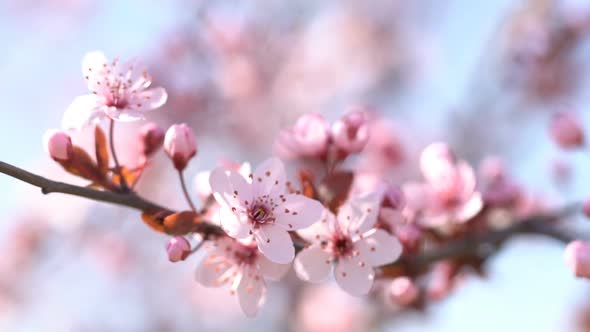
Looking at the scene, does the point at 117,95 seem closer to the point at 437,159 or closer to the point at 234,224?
the point at 234,224

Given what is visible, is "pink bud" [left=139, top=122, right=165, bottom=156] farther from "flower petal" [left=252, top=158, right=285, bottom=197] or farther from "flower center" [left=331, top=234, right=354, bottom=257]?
"flower center" [left=331, top=234, right=354, bottom=257]

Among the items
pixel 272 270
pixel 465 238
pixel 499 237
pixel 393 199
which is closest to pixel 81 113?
pixel 272 270

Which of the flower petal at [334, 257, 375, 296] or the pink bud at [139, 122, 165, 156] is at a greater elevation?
the pink bud at [139, 122, 165, 156]

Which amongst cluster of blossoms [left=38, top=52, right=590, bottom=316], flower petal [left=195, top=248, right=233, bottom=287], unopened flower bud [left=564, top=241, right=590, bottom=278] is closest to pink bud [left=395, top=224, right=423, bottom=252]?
cluster of blossoms [left=38, top=52, right=590, bottom=316]

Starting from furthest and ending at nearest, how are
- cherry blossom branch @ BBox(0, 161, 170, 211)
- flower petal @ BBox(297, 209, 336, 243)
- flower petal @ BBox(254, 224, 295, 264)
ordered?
flower petal @ BBox(297, 209, 336, 243) < flower petal @ BBox(254, 224, 295, 264) < cherry blossom branch @ BBox(0, 161, 170, 211)

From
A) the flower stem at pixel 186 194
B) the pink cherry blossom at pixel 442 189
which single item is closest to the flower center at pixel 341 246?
the flower stem at pixel 186 194

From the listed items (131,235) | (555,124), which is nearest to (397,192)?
(555,124)

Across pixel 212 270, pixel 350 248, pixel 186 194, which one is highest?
pixel 186 194
